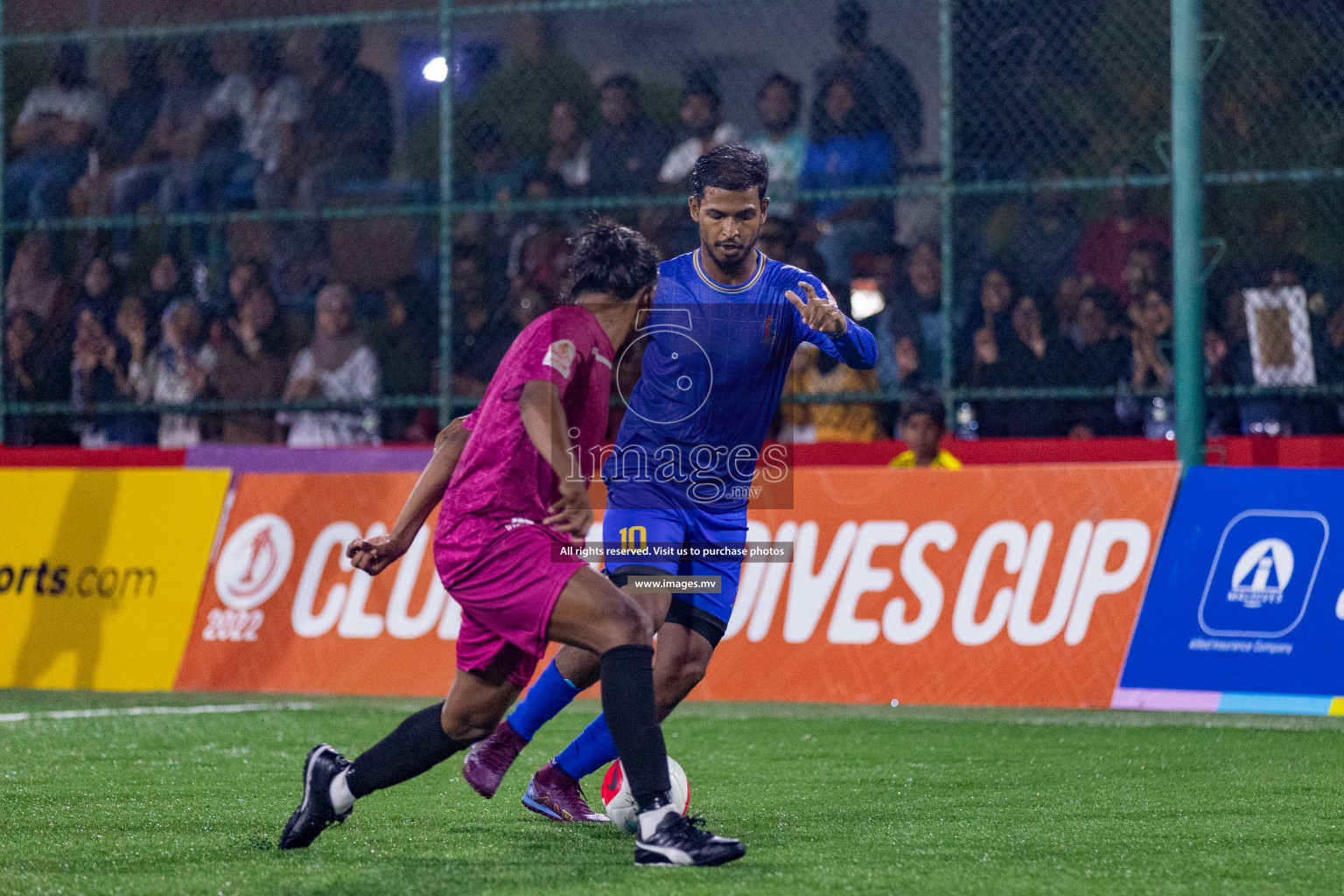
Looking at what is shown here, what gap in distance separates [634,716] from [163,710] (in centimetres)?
495

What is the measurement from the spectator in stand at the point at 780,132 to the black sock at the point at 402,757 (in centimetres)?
665

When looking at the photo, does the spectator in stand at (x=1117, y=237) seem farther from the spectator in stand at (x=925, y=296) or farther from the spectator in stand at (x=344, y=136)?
the spectator in stand at (x=344, y=136)

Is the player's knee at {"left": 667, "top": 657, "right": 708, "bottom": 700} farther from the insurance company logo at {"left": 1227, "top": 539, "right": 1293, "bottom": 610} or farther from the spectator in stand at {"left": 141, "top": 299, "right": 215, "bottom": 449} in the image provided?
the spectator in stand at {"left": 141, "top": 299, "right": 215, "bottom": 449}

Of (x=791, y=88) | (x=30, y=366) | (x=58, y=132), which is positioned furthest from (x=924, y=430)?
(x=58, y=132)

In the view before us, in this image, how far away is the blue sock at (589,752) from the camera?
5.79 metres

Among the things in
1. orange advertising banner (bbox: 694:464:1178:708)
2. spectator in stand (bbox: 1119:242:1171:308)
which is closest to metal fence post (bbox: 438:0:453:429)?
orange advertising banner (bbox: 694:464:1178:708)

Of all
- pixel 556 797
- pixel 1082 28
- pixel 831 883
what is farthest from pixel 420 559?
pixel 831 883

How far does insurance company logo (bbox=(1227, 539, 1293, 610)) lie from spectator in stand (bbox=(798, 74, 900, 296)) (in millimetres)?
3227

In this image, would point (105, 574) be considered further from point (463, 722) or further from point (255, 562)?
point (463, 722)

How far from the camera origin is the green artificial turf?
4664mm

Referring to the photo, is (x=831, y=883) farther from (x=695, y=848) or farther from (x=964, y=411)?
(x=964, y=411)

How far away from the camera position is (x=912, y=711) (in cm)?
885

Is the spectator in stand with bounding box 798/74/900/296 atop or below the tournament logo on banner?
atop

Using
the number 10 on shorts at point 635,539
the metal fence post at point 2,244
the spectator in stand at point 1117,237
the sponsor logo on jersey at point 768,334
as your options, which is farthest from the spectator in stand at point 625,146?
the number 10 on shorts at point 635,539
